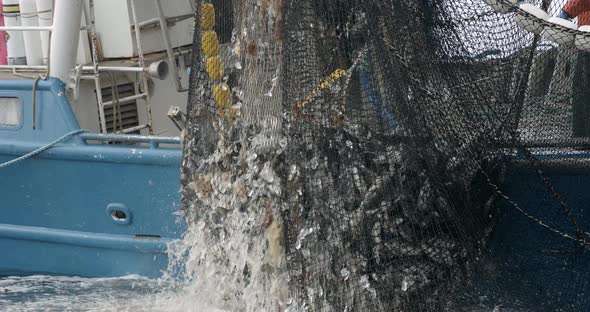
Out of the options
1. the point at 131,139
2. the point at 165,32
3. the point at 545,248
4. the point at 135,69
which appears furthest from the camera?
the point at 165,32

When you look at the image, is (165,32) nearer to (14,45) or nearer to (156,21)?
(156,21)

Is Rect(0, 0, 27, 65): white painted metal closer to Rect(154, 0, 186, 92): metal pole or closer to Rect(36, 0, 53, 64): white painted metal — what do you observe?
Rect(36, 0, 53, 64): white painted metal

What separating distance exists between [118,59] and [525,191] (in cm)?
332

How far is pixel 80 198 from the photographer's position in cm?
671

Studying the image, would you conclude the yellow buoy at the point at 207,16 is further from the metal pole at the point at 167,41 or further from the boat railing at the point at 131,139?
the metal pole at the point at 167,41

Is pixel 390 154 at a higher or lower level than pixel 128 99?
lower

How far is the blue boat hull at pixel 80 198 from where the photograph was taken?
6.41 m

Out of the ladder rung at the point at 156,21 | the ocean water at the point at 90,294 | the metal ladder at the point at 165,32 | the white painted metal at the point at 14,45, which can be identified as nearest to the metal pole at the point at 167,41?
the metal ladder at the point at 165,32

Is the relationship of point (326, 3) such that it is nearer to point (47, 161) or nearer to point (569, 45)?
point (569, 45)

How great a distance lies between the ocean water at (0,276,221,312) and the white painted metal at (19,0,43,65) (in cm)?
160

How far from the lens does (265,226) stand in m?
5.05

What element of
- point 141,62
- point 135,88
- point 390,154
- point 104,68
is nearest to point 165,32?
point 141,62

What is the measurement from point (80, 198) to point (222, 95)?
1.97 m

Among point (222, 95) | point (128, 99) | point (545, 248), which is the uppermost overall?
point (222, 95)
